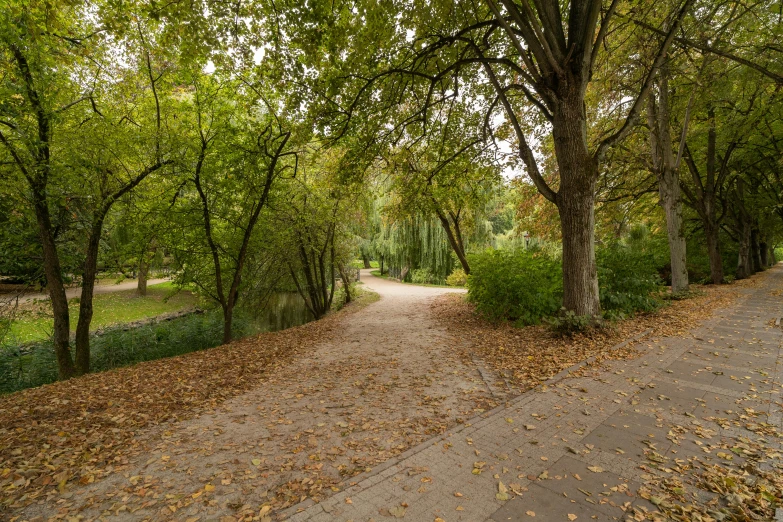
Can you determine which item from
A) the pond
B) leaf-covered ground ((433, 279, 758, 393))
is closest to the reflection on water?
the pond

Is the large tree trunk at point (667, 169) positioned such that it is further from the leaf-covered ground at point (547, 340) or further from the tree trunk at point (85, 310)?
the tree trunk at point (85, 310)

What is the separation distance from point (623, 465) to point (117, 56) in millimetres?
10391

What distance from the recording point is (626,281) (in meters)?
9.12

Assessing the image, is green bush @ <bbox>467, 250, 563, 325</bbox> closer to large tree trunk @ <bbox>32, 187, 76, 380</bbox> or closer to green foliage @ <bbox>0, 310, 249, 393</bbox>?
green foliage @ <bbox>0, 310, 249, 393</bbox>

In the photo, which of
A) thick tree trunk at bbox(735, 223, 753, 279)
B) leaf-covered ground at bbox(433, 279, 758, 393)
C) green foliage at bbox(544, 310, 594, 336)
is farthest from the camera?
thick tree trunk at bbox(735, 223, 753, 279)

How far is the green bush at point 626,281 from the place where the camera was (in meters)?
8.34

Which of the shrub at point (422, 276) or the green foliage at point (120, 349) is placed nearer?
the green foliage at point (120, 349)

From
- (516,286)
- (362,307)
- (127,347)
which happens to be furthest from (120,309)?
(516,286)

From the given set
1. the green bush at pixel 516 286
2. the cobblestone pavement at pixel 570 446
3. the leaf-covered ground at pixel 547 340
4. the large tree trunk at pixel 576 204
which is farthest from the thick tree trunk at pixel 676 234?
the large tree trunk at pixel 576 204

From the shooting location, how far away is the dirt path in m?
2.86

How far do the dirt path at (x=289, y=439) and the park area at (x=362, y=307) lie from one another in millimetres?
36

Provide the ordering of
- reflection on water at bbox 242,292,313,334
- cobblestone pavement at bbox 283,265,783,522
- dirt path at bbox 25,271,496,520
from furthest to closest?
reflection on water at bbox 242,292,313,334, dirt path at bbox 25,271,496,520, cobblestone pavement at bbox 283,265,783,522

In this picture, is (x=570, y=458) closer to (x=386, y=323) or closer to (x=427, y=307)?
(x=386, y=323)

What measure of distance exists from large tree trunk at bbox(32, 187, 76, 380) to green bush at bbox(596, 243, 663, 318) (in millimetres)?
11223
